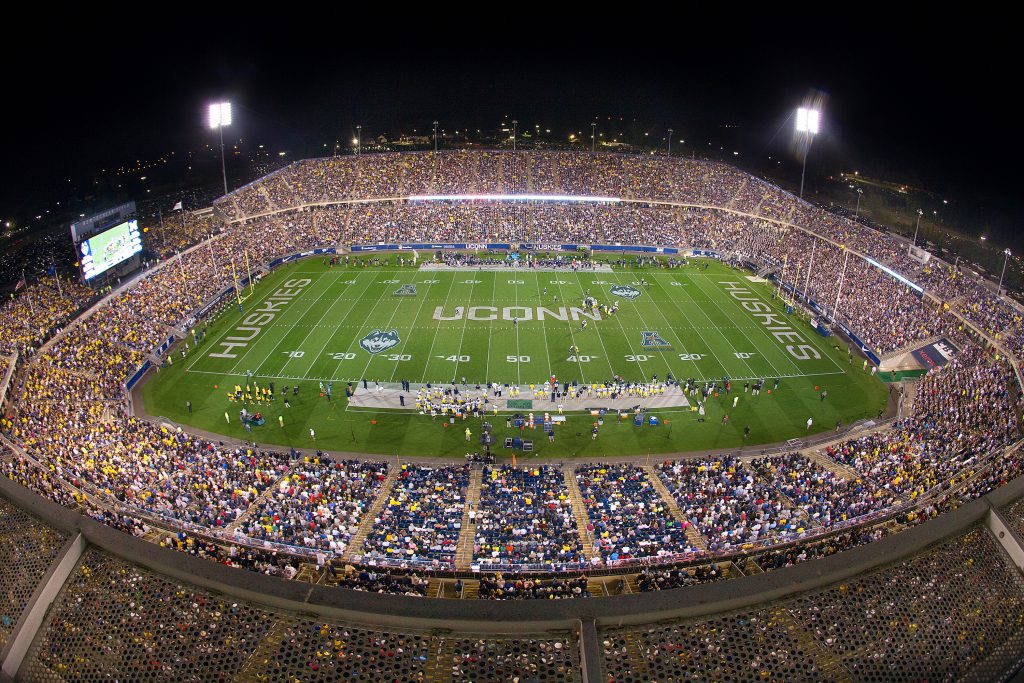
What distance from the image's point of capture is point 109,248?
136 feet

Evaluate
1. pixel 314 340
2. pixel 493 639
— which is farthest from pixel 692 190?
pixel 493 639

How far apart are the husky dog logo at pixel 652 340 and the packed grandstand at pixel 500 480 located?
11.6m

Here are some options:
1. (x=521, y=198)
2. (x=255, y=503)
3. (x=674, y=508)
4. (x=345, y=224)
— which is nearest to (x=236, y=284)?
(x=345, y=224)

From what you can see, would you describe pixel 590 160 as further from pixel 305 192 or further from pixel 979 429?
pixel 979 429

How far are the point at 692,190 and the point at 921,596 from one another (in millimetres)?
61133

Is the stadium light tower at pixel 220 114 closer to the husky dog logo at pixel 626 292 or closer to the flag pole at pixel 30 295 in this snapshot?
the flag pole at pixel 30 295

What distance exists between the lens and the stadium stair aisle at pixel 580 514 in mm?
19094

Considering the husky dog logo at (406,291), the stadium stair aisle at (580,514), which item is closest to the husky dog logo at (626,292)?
the husky dog logo at (406,291)

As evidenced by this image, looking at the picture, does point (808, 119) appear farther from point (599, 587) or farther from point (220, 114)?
point (220, 114)

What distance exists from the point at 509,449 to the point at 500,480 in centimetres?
477

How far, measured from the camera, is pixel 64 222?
193 feet

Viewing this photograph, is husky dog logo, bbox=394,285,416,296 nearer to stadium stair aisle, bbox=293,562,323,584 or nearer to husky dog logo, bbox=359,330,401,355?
husky dog logo, bbox=359,330,401,355

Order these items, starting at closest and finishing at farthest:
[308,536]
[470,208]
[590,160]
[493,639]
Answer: [493,639], [308,536], [470,208], [590,160]

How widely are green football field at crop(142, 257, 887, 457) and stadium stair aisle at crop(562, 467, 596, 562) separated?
3.86 meters
